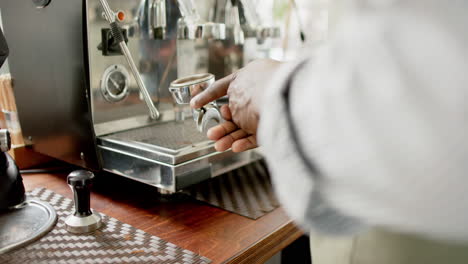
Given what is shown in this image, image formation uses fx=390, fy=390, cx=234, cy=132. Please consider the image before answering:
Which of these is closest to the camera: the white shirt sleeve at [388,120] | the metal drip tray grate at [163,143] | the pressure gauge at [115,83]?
the white shirt sleeve at [388,120]

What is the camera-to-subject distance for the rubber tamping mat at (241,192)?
0.79m

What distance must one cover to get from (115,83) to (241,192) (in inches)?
14.8

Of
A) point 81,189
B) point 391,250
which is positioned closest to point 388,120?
point 391,250

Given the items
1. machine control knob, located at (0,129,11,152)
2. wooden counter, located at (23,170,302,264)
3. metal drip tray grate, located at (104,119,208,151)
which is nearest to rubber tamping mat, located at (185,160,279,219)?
wooden counter, located at (23,170,302,264)

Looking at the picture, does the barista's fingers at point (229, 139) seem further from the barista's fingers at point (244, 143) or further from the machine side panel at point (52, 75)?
the machine side panel at point (52, 75)

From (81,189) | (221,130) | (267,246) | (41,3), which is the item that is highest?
(41,3)

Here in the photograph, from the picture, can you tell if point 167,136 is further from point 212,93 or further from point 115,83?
point 212,93

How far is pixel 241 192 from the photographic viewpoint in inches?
34.7

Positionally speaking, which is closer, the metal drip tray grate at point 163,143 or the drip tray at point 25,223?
the drip tray at point 25,223

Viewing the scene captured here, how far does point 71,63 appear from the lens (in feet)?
2.62

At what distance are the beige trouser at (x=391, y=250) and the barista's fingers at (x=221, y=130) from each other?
0.73 feet

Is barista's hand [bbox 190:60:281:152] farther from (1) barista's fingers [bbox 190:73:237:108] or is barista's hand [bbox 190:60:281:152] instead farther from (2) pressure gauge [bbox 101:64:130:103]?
(2) pressure gauge [bbox 101:64:130:103]

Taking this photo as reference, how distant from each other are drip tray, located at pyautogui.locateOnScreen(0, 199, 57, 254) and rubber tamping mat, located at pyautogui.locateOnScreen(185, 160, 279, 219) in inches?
11.4

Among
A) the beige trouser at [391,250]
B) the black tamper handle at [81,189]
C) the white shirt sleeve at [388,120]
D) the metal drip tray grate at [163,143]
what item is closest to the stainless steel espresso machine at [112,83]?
the metal drip tray grate at [163,143]
